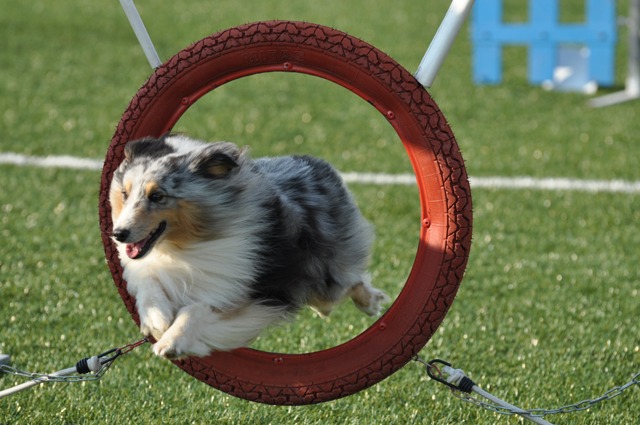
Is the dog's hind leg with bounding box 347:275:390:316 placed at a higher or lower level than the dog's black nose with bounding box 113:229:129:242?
lower

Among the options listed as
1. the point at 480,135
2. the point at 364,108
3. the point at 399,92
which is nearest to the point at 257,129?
the point at 364,108

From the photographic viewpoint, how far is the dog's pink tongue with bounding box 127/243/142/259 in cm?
324

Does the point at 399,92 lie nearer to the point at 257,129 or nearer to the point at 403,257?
the point at 403,257

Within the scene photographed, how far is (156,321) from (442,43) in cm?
145

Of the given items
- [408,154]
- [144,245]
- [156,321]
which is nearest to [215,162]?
[144,245]

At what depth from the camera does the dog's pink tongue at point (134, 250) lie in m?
3.24

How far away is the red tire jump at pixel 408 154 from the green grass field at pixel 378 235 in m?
0.71

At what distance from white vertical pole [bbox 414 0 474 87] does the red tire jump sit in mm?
Result: 80

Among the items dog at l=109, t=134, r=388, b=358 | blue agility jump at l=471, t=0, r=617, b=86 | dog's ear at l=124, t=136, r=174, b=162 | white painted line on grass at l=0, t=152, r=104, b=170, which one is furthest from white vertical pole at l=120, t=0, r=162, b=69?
blue agility jump at l=471, t=0, r=617, b=86

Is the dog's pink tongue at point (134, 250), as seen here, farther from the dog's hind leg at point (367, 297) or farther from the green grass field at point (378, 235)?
the green grass field at point (378, 235)

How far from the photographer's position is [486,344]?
537 cm

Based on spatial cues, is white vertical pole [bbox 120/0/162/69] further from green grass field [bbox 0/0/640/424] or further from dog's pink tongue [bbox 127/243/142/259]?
green grass field [bbox 0/0/640/424]

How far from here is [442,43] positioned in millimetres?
3775

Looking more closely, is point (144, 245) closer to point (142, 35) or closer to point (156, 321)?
point (156, 321)
